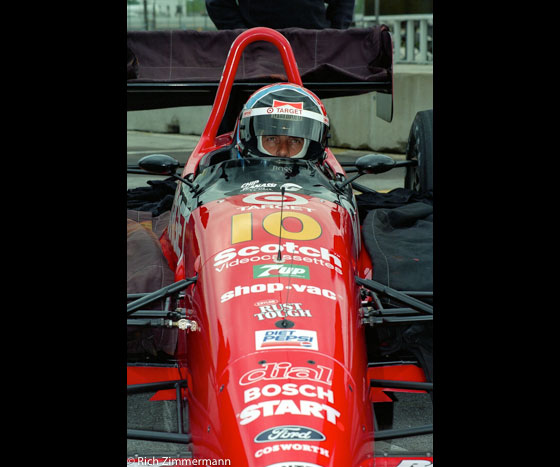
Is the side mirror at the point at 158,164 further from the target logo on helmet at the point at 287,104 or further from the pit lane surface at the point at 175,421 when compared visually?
the pit lane surface at the point at 175,421

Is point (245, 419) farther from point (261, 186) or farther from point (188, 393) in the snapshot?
point (261, 186)

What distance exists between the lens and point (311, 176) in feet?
14.8

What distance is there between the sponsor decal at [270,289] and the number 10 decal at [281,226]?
349 millimetres

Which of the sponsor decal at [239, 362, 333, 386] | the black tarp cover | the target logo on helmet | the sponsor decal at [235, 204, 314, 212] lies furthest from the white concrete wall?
the sponsor decal at [239, 362, 333, 386]

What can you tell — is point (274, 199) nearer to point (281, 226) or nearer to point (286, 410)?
point (281, 226)

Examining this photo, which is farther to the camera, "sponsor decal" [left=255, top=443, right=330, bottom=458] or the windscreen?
the windscreen

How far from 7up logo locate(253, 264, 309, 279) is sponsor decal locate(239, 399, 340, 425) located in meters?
0.71

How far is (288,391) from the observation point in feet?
9.73

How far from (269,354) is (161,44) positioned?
15.8ft

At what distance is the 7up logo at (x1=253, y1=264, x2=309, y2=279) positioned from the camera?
3.51 m

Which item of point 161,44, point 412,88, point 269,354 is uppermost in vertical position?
point 412,88

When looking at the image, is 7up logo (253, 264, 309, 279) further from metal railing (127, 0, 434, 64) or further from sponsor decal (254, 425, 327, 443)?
metal railing (127, 0, 434, 64)

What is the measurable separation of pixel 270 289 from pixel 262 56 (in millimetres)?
4178
